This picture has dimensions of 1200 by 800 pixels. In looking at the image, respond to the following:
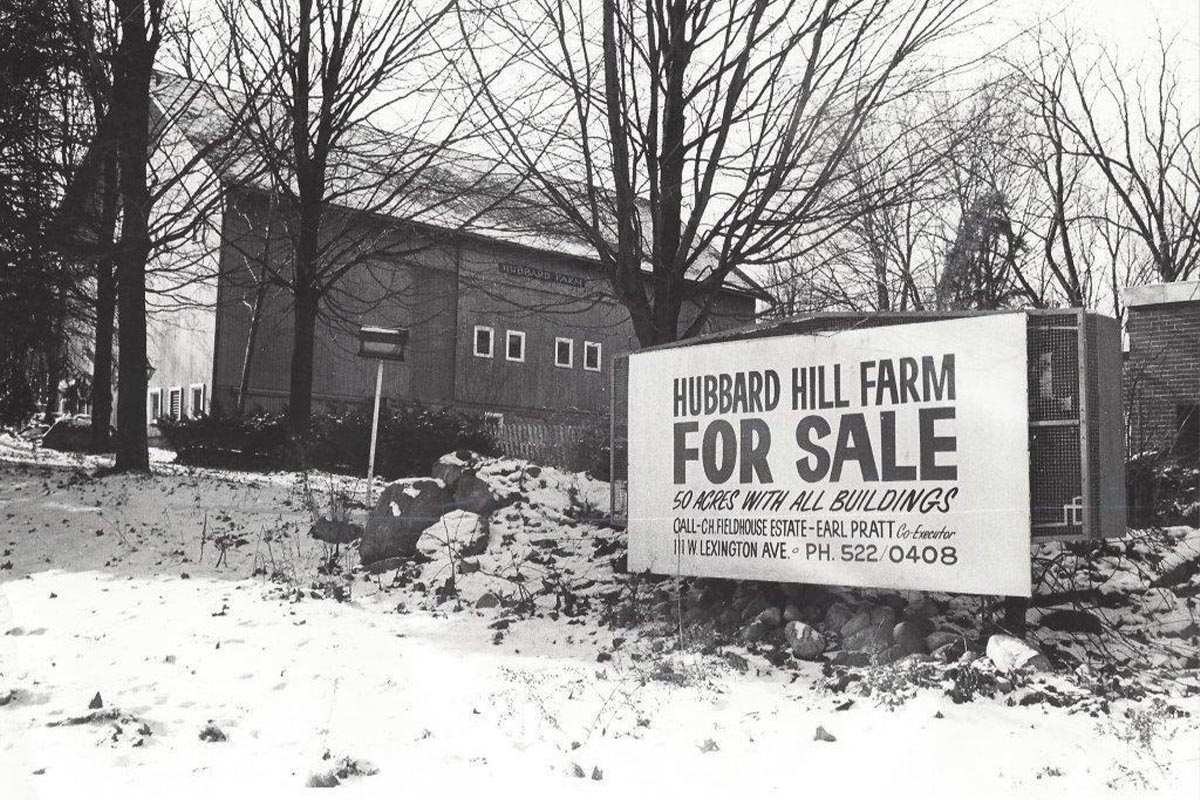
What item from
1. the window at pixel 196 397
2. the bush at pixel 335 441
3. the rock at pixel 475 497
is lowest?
the rock at pixel 475 497

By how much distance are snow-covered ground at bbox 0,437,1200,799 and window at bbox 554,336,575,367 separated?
23767mm

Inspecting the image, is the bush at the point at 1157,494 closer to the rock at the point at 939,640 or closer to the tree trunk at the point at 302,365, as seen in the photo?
the rock at the point at 939,640

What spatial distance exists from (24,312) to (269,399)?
33.5 feet

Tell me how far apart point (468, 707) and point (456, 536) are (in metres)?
3.92

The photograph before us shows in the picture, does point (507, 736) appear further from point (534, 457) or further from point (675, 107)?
point (534, 457)

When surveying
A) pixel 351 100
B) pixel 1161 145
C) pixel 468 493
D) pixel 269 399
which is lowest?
pixel 468 493

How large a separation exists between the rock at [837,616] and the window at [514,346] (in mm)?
25458

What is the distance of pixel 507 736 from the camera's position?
6004mm

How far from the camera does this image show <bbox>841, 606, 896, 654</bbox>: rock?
7398mm

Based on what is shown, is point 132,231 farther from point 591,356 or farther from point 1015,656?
point 591,356

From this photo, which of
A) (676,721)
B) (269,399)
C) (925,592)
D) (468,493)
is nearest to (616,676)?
(676,721)

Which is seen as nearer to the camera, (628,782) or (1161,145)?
(628,782)

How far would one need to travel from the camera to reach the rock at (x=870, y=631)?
24.3 feet

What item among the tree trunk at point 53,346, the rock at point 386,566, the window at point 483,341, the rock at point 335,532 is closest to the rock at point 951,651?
the rock at point 386,566
